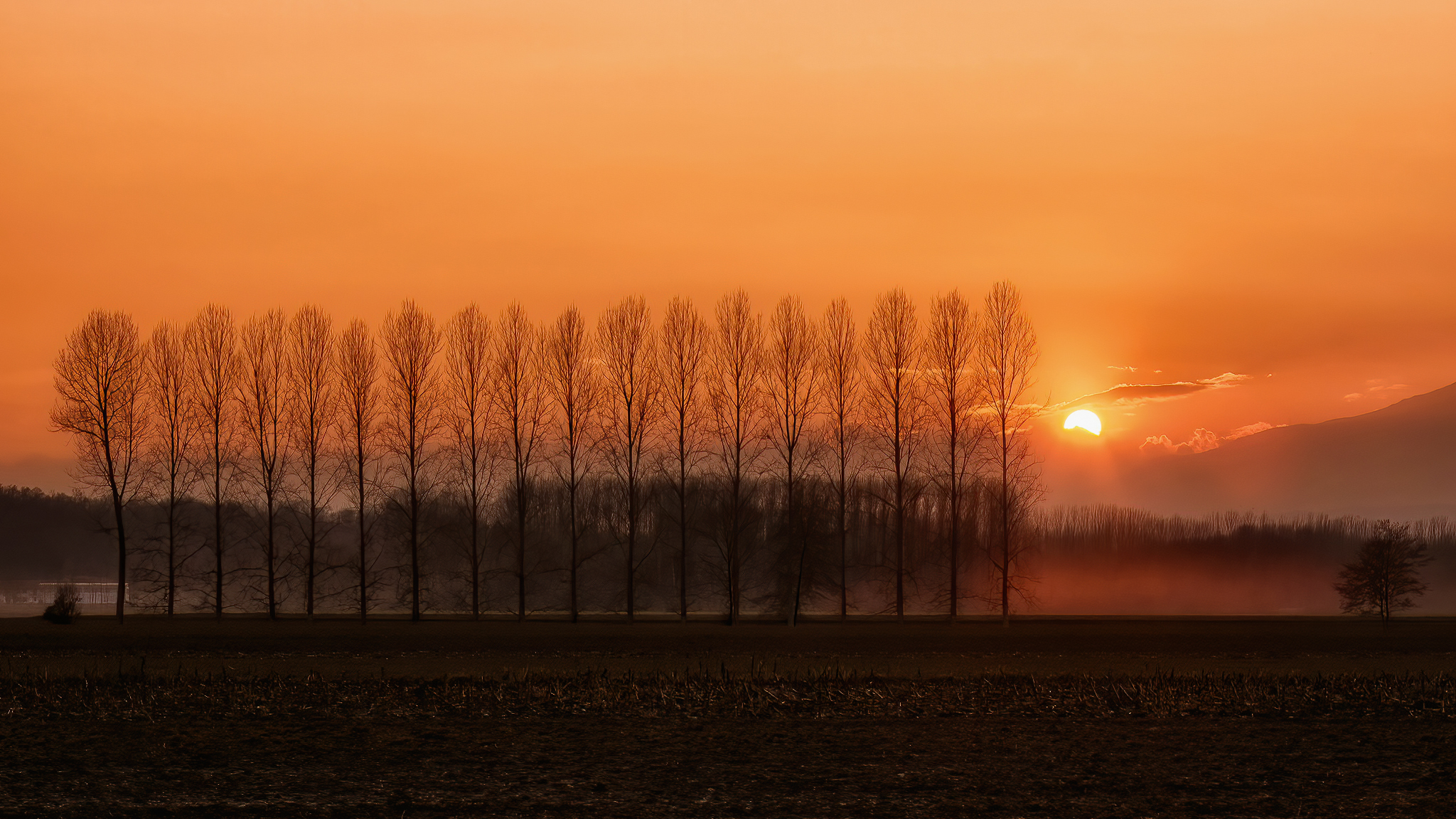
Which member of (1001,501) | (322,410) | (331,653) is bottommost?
(331,653)

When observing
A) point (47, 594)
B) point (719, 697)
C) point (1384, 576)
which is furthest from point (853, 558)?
point (47, 594)

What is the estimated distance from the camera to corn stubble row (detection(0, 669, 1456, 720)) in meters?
26.5

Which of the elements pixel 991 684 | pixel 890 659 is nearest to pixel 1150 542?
pixel 890 659

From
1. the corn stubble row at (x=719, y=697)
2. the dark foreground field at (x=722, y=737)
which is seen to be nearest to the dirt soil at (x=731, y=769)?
the dark foreground field at (x=722, y=737)

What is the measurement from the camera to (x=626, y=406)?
78375mm

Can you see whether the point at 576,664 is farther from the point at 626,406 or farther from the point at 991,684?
the point at 626,406

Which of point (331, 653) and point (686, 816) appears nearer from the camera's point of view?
point (686, 816)

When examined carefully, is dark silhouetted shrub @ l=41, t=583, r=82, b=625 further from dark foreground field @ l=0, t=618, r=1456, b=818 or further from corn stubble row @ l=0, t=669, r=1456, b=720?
corn stubble row @ l=0, t=669, r=1456, b=720

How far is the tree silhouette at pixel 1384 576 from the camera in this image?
81188 millimetres

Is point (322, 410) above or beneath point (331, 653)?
above

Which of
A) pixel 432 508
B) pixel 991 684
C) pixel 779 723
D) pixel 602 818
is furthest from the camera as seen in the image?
pixel 432 508

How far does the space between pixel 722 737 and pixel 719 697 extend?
538cm

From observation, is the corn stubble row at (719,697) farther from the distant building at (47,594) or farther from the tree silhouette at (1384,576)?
the distant building at (47,594)

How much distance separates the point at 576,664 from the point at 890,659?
36.3ft
